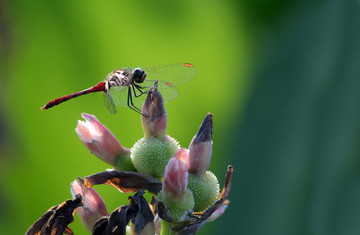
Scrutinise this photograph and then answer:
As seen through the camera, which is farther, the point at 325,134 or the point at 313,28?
the point at 313,28

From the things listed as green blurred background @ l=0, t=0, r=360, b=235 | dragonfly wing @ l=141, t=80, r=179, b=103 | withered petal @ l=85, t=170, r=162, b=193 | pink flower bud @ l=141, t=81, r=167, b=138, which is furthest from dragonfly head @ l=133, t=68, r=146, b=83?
green blurred background @ l=0, t=0, r=360, b=235

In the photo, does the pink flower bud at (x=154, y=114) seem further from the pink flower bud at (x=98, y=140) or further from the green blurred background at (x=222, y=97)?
the green blurred background at (x=222, y=97)

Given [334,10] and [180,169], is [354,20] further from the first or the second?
[180,169]

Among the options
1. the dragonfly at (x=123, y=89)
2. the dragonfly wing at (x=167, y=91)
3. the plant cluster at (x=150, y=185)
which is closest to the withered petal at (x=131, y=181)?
the plant cluster at (x=150, y=185)

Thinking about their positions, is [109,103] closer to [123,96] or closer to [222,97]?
[123,96]

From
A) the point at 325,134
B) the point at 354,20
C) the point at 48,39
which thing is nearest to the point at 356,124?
the point at 325,134

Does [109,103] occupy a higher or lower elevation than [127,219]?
higher

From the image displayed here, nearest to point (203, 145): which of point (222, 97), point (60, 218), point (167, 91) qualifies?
point (60, 218)
